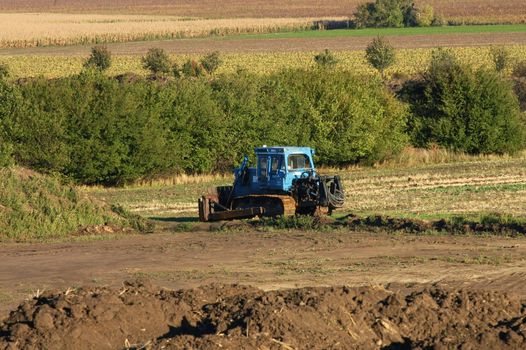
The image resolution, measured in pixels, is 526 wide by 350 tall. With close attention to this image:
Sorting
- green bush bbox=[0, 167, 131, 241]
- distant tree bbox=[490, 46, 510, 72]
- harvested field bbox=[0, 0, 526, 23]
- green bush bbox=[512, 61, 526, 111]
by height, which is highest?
harvested field bbox=[0, 0, 526, 23]

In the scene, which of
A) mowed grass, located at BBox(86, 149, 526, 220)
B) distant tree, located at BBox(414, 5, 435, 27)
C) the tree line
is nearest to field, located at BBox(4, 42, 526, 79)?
the tree line

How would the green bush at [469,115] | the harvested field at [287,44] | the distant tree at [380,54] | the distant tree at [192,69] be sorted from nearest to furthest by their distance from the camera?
the green bush at [469,115], the distant tree at [192,69], the distant tree at [380,54], the harvested field at [287,44]

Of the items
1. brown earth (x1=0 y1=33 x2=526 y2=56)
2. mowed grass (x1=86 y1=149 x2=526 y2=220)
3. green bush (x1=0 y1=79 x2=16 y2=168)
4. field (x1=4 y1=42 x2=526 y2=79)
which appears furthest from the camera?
brown earth (x1=0 y1=33 x2=526 y2=56)

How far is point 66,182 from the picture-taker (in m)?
43.2

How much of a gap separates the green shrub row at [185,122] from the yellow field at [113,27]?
7131 centimetres

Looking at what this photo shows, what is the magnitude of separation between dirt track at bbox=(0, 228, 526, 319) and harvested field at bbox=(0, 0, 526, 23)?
112 m

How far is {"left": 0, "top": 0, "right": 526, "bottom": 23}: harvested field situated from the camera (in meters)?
140

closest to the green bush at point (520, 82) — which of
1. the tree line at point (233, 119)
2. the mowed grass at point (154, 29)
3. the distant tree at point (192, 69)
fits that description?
the tree line at point (233, 119)

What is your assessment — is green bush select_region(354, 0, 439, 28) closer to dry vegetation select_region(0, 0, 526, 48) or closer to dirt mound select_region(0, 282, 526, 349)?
dry vegetation select_region(0, 0, 526, 48)

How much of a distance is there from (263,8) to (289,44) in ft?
193

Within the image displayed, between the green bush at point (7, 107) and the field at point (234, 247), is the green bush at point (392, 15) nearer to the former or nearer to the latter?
the field at point (234, 247)

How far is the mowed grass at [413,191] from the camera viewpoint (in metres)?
31.8

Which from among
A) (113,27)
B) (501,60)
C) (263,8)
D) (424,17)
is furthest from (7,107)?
(263,8)

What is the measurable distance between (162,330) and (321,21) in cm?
13074
